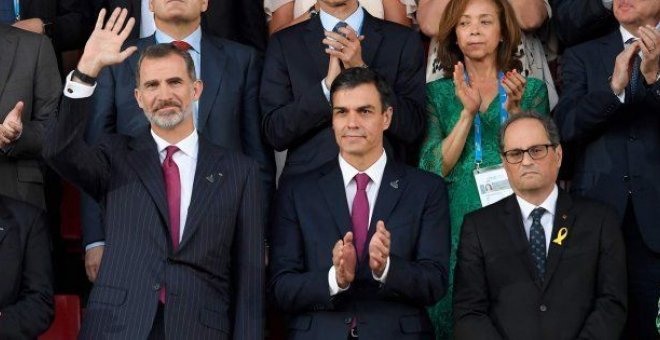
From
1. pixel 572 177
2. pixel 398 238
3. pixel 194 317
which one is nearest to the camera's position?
pixel 194 317

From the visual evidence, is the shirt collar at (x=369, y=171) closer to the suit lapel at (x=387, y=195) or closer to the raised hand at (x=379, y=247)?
the suit lapel at (x=387, y=195)

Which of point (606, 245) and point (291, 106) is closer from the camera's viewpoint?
point (606, 245)

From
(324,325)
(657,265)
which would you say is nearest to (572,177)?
(657,265)

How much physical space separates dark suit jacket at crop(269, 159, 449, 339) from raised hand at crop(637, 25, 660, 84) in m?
0.94

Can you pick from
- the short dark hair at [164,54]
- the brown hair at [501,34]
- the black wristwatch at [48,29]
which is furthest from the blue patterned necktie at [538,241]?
the black wristwatch at [48,29]

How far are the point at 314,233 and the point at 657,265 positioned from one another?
4.69 ft

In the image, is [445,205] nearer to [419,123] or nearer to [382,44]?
[419,123]

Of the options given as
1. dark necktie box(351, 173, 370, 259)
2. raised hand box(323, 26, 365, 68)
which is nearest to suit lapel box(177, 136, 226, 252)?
dark necktie box(351, 173, 370, 259)

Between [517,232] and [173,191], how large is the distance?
1310mm

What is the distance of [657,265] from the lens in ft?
18.6

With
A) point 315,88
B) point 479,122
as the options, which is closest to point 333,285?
point 315,88

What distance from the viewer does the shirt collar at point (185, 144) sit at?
524 centimetres

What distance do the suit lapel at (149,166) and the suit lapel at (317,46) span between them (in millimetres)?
1058

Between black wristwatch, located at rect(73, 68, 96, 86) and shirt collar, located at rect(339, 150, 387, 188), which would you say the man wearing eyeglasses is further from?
black wristwatch, located at rect(73, 68, 96, 86)
